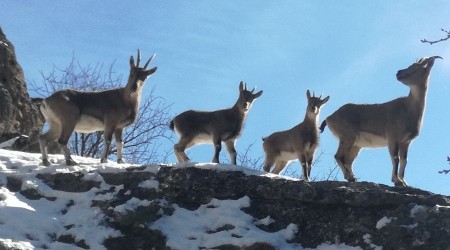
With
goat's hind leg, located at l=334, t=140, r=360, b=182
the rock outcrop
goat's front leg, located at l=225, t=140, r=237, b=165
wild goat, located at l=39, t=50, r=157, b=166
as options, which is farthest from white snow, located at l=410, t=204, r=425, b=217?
wild goat, located at l=39, t=50, r=157, b=166

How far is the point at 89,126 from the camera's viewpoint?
49.4ft

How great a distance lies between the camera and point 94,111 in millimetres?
14930

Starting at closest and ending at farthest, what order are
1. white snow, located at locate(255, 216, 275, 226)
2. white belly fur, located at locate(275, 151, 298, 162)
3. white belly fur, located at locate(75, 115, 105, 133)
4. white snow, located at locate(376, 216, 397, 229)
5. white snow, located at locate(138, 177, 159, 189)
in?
white snow, located at locate(376, 216, 397, 229) → white snow, located at locate(255, 216, 275, 226) → white snow, located at locate(138, 177, 159, 189) → white belly fur, located at locate(75, 115, 105, 133) → white belly fur, located at locate(275, 151, 298, 162)

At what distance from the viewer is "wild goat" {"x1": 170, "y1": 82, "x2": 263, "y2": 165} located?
15836 mm

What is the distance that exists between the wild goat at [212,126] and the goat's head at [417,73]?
121 inches

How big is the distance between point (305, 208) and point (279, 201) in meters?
0.44

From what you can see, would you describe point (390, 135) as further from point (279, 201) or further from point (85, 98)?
point (85, 98)

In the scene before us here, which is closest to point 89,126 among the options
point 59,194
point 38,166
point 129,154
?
point 38,166

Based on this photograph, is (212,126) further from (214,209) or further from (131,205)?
(131,205)

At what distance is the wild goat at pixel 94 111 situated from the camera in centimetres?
1453

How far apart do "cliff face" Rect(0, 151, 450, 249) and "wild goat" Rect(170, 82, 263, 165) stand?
2.45 meters

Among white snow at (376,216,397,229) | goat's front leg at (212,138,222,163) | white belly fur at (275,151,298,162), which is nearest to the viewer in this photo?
white snow at (376,216,397,229)

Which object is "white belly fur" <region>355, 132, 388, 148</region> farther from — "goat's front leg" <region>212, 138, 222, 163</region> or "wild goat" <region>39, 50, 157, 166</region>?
"wild goat" <region>39, 50, 157, 166</region>

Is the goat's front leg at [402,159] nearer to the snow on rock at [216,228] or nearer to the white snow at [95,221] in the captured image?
the white snow at [95,221]
